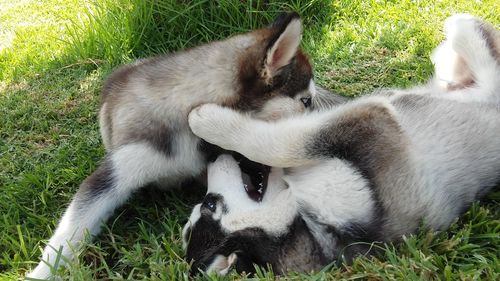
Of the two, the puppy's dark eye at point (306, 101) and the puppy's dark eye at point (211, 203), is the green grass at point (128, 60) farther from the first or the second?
the puppy's dark eye at point (306, 101)

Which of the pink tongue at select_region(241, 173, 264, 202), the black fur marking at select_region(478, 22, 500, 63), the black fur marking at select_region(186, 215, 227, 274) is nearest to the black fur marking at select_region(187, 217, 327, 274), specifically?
the black fur marking at select_region(186, 215, 227, 274)

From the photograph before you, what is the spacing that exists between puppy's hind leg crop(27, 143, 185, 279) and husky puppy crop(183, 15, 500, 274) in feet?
1.13

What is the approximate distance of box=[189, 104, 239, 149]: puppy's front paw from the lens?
315 centimetres

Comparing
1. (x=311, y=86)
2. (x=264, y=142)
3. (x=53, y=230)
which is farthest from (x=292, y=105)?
(x=53, y=230)

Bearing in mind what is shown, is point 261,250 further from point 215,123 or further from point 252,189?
point 215,123

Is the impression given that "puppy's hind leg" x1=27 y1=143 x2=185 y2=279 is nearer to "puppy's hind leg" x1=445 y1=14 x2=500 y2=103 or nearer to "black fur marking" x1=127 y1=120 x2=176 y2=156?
"black fur marking" x1=127 y1=120 x2=176 y2=156

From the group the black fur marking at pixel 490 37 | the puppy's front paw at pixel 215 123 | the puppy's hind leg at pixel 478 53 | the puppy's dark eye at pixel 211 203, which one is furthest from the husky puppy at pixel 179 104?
the black fur marking at pixel 490 37

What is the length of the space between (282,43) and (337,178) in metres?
0.94

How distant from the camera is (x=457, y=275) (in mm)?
2508

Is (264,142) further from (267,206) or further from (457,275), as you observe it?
(457,275)

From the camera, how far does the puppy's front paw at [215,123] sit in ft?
10.3

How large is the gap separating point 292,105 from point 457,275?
1.47 meters

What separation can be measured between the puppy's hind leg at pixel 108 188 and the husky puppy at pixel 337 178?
0.34m

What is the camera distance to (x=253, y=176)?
3291 mm
